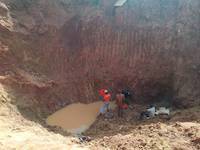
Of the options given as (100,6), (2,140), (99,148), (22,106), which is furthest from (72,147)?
(100,6)

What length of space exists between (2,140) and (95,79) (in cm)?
550

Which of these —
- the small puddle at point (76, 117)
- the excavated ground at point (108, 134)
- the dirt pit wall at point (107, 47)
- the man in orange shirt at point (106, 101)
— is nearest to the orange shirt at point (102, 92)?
the man in orange shirt at point (106, 101)

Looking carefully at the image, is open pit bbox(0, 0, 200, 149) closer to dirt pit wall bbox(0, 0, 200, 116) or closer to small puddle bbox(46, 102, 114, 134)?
dirt pit wall bbox(0, 0, 200, 116)

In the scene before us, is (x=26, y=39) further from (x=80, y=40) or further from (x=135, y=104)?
(x=135, y=104)

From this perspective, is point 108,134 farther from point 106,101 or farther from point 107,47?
point 107,47

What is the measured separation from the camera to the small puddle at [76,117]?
30.5 ft

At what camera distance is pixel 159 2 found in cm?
1145

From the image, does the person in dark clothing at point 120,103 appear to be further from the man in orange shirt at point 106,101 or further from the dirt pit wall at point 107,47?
the dirt pit wall at point 107,47

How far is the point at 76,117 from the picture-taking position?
9.79 metres

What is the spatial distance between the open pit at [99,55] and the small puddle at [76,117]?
6.5 inches

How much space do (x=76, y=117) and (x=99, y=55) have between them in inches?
120

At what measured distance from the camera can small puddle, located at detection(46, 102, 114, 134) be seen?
366 inches

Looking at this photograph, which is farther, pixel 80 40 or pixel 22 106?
pixel 80 40

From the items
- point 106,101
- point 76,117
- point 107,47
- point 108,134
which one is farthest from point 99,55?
point 108,134
